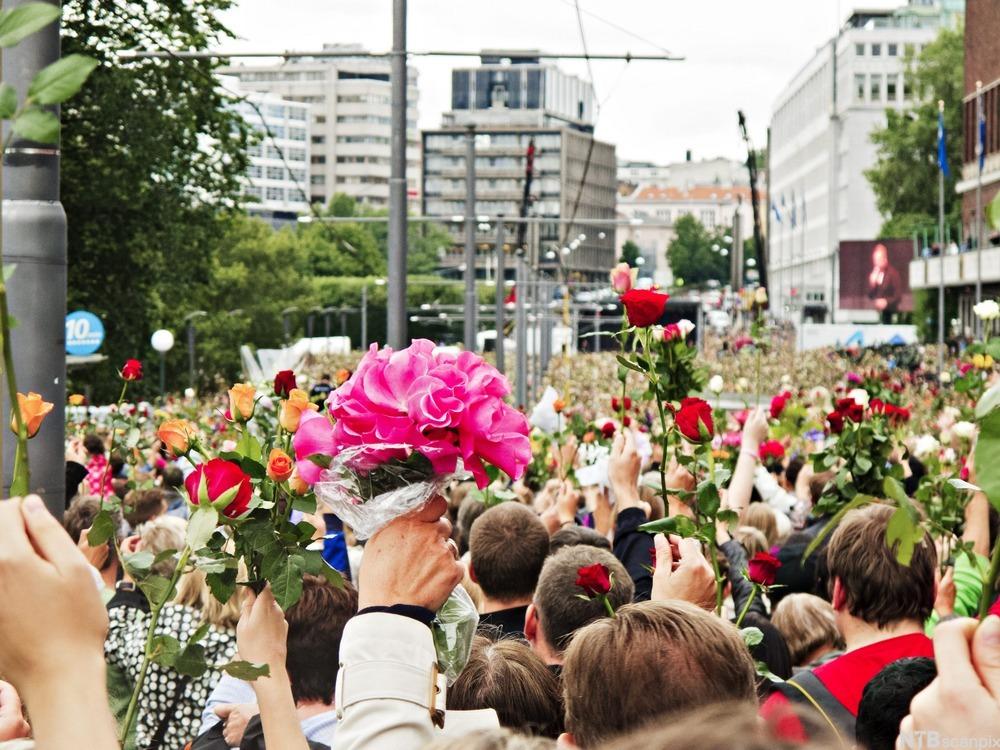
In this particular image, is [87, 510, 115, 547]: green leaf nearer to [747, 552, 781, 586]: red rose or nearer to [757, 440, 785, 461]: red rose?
[747, 552, 781, 586]: red rose

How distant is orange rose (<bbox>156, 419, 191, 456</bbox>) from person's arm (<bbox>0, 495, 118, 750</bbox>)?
5.20ft

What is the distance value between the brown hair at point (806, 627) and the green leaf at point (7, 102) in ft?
13.6

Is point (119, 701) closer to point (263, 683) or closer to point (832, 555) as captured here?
point (263, 683)

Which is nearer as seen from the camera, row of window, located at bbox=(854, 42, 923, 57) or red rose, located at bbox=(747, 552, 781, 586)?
red rose, located at bbox=(747, 552, 781, 586)

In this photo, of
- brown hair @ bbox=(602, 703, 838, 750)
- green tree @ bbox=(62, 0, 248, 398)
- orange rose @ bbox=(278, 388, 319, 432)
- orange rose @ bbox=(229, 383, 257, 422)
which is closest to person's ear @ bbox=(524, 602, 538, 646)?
orange rose @ bbox=(229, 383, 257, 422)

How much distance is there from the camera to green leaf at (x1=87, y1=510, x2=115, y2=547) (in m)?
2.84

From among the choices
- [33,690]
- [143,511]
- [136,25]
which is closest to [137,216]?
[136,25]

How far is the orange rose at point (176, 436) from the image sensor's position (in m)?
3.30

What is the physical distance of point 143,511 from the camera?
8352 millimetres

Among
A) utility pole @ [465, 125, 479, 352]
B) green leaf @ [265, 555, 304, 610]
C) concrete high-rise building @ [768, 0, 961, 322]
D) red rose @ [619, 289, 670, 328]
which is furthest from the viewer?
concrete high-rise building @ [768, 0, 961, 322]

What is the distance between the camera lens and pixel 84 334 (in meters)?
24.6

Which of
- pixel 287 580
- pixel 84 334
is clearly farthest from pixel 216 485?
pixel 84 334

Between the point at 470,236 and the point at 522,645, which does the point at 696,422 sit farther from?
the point at 470,236

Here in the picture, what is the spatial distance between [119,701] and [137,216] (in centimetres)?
2962
